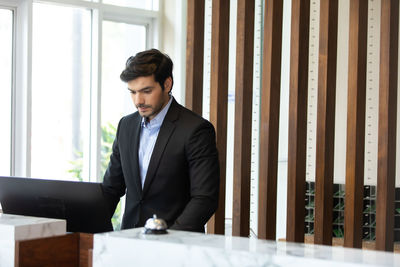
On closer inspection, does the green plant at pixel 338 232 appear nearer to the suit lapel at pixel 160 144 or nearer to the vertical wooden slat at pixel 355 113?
the vertical wooden slat at pixel 355 113

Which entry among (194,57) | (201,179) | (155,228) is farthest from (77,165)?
(155,228)

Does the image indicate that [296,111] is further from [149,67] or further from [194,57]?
[149,67]

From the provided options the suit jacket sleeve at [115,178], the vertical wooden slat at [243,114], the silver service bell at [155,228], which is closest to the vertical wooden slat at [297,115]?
the vertical wooden slat at [243,114]

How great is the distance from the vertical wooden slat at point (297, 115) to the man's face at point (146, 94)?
1295mm

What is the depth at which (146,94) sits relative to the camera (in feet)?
9.62

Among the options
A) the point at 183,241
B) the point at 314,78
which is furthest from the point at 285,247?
the point at 314,78

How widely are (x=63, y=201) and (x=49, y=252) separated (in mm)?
392

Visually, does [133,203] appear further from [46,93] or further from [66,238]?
[46,93]

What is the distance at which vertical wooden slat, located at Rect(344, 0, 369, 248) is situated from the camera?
3.98 metres

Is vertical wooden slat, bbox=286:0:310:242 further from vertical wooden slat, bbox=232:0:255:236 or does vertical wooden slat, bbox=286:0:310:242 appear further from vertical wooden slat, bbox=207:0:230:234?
vertical wooden slat, bbox=207:0:230:234

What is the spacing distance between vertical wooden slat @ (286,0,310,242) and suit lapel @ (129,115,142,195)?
1.27 m

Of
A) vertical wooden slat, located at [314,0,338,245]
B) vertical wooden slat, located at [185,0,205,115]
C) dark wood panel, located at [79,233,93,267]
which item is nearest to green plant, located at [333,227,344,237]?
vertical wooden slat, located at [314,0,338,245]

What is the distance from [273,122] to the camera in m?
4.08

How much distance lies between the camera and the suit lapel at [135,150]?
9.80ft
